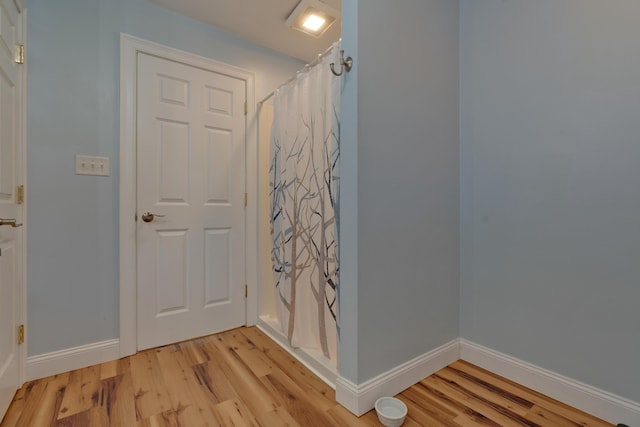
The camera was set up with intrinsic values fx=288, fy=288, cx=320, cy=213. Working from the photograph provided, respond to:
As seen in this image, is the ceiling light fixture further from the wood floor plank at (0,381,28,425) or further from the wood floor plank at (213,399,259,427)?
the wood floor plank at (0,381,28,425)

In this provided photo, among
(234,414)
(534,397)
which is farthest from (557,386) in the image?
(234,414)

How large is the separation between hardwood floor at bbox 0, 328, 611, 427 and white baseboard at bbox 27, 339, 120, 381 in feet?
0.14

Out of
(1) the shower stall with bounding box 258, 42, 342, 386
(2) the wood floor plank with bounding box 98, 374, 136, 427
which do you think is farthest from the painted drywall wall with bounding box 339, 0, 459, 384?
(2) the wood floor plank with bounding box 98, 374, 136, 427

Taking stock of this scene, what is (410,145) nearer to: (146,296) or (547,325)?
(547,325)

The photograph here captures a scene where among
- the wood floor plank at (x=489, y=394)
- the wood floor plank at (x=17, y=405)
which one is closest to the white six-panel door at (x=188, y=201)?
the wood floor plank at (x=17, y=405)

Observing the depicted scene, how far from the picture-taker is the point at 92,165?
1766 mm

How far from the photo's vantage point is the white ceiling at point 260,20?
197 cm

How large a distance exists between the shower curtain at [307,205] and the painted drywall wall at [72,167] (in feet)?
3.42

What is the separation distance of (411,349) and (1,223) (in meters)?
2.04

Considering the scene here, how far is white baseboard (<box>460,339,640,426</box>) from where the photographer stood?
1.24 meters

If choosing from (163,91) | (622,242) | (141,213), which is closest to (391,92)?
(622,242)

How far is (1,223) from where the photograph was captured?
1.25 m

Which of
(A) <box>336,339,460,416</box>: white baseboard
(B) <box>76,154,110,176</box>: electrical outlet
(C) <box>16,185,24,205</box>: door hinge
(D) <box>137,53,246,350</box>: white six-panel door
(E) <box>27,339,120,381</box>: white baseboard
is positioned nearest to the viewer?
(A) <box>336,339,460,416</box>: white baseboard

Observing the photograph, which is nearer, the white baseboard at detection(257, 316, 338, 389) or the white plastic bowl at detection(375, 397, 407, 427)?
the white plastic bowl at detection(375, 397, 407, 427)
